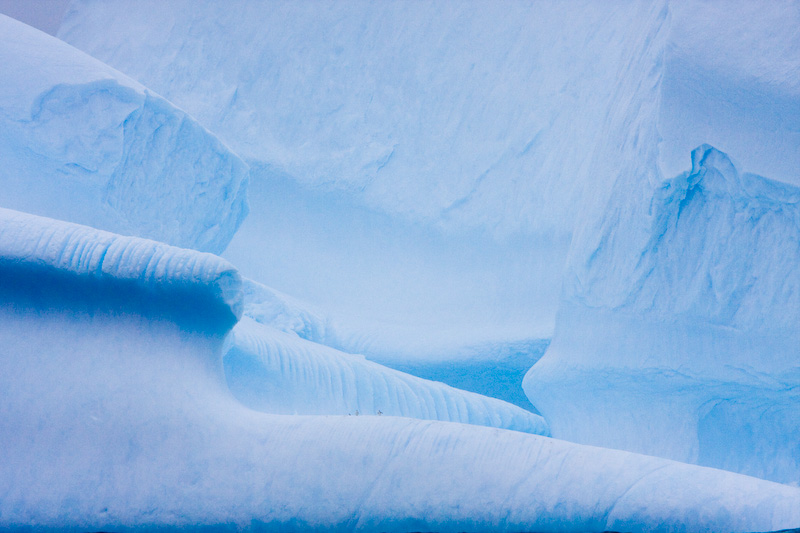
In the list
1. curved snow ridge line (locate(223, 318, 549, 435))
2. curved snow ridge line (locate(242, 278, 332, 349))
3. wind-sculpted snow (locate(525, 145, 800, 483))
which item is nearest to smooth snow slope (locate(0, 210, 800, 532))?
curved snow ridge line (locate(223, 318, 549, 435))

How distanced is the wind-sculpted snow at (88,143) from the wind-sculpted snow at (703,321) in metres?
1.41

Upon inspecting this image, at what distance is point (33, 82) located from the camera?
189 centimetres

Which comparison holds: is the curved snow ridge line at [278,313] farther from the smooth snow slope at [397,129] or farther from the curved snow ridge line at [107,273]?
the curved snow ridge line at [107,273]

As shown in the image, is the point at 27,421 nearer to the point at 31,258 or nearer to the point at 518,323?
the point at 31,258

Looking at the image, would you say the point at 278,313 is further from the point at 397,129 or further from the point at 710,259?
the point at 397,129

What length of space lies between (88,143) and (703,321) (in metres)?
1.80

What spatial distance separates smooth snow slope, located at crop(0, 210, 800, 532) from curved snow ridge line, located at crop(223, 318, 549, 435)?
51cm

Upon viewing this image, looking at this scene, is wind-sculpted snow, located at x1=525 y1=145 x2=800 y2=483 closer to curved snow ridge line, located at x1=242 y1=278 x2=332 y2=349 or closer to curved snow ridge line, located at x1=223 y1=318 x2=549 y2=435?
curved snow ridge line, located at x1=223 y1=318 x2=549 y2=435

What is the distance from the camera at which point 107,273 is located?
1.07 m

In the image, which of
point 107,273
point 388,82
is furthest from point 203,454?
point 388,82

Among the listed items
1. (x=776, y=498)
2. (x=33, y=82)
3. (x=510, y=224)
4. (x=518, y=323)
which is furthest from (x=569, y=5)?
(x=776, y=498)

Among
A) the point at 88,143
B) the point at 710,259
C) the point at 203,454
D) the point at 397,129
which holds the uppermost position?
the point at 397,129

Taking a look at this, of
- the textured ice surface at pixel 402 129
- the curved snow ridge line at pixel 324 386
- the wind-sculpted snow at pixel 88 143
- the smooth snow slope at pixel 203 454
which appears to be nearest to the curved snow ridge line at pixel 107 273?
the smooth snow slope at pixel 203 454

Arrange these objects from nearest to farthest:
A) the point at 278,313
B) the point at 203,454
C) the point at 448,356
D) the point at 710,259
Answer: the point at 203,454, the point at 710,259, the point at 278,313, the point at 448,356
